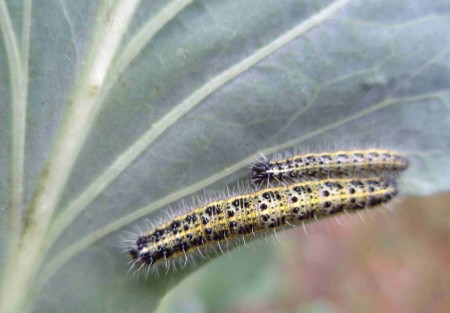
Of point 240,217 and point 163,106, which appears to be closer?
point 163,106

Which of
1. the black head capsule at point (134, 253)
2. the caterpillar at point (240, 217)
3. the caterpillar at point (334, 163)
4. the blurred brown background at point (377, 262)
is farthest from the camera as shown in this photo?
the blurred brown background at point (377, 262)

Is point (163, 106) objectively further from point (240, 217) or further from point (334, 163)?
point (334, 163)

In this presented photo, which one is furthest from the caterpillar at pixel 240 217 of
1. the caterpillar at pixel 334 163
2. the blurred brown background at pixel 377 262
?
the blurred brown background at pixel 377 262

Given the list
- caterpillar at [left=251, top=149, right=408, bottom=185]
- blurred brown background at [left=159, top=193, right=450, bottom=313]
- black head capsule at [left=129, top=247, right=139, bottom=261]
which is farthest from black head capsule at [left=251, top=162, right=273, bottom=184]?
blurred brown background at [left=159, top=193, right=450, bottom=313]

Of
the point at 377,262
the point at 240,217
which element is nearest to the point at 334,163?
the point at 240,217

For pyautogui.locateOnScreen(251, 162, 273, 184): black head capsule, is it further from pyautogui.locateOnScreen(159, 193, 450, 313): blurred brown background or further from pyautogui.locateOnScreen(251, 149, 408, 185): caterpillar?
pyautogui.locateOnScreen(159, 193, 450, 313): blurred brown background

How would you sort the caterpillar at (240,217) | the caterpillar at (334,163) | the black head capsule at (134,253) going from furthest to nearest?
the caterpillar at (334,163) < the caterpillar at (240,217) < the black head capsule at (134,253)

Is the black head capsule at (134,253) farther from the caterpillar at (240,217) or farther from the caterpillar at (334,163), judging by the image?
the caterpillar at (334,163)
